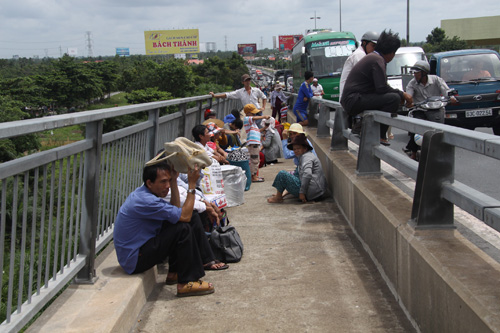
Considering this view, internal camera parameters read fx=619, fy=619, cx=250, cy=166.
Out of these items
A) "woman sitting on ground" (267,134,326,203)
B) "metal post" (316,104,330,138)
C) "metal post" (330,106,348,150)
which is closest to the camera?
"woman sitting on ground" (267,134,326,203)

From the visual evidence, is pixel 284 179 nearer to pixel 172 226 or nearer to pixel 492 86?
pixel 172 226

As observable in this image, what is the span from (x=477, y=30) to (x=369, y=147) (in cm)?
7861

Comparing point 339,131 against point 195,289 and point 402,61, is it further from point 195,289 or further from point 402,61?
point 402,61

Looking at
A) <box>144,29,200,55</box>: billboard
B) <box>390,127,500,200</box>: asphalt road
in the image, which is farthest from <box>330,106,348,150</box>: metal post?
→ <box>144,29,200,55</box>: billboard

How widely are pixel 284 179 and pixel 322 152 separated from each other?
1785 millimetres

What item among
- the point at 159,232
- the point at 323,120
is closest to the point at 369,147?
the point at 159,232

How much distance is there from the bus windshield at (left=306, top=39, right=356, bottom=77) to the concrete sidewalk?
22558 millimetres

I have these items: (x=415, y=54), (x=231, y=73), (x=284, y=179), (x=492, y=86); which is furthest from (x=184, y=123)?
(x=231, y=73)

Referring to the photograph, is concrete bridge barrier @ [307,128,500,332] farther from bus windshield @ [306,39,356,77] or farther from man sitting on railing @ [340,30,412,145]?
bus windshield @ [306,39,356,77]

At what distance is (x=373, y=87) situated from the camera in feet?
23.3

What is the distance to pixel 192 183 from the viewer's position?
491 cm

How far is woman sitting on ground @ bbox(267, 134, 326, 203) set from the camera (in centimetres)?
802

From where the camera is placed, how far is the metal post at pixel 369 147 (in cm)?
634

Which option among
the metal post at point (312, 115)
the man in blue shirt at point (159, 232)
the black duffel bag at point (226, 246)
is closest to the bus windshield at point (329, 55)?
the metal post at point (312, 115)
